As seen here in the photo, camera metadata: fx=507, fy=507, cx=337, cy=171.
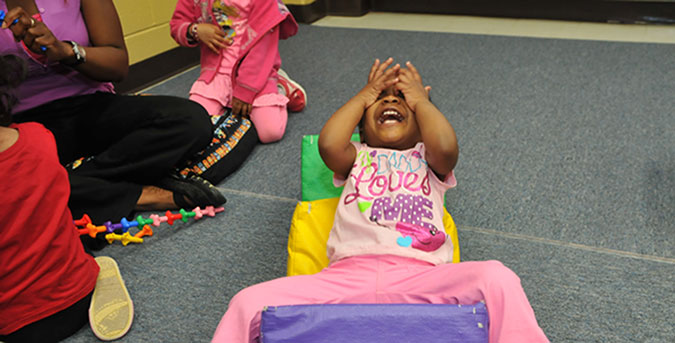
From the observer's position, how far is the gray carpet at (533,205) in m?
1.12

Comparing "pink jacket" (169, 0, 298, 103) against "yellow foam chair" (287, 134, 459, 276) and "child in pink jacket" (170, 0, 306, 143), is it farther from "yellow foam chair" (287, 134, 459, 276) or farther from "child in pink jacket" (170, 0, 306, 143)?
"yellow foam chair" (287, 134, 459, 276)

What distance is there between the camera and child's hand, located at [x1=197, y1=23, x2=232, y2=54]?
1.84m

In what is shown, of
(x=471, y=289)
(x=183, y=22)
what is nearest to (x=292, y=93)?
(x=183, y=22)

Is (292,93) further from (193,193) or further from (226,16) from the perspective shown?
(193,193)

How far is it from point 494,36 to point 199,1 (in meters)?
1.81

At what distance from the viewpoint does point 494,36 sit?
2.98m

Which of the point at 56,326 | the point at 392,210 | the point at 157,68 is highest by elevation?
the point at 392,210

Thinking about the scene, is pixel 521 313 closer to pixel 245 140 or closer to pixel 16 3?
pixel 245 140

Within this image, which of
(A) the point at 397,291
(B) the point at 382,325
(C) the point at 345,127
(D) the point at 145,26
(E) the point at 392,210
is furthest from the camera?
(D) the point at 145,26

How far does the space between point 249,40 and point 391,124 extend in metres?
0.88

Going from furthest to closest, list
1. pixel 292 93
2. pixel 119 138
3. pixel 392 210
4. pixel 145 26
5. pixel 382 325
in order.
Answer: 1. pixel 145 26
2. pixel 292 93
3. pixel 119 138
4. pixel 392 210
5. pixel 382 325

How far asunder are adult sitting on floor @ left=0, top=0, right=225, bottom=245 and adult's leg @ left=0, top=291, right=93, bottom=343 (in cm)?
34

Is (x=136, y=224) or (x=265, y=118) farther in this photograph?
(x=265, y=118)

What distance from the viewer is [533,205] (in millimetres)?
1441
